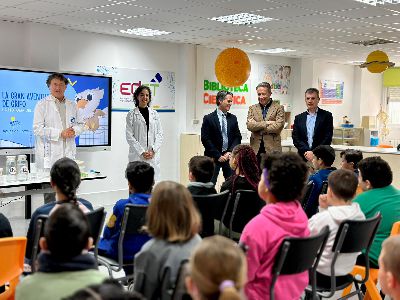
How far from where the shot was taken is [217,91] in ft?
33.4

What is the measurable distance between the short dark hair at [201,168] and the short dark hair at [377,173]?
3.52ft

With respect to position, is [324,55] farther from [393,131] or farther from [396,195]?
[396,195]

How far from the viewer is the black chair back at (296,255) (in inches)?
92.7

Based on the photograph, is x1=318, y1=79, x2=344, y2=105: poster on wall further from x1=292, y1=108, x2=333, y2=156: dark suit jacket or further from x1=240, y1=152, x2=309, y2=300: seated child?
x1=240, y1=152, x2=309, y2=300: seated child

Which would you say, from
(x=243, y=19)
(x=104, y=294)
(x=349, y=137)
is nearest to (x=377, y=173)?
(x=104, y=294)

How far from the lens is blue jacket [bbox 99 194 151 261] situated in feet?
10.3

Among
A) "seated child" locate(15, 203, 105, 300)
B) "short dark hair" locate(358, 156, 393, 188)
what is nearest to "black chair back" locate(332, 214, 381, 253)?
"short dark hair" locate(358, 156, 393, 188)

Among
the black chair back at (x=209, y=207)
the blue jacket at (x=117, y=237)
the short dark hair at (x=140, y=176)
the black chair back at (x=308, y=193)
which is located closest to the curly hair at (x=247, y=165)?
the black chair back at (x=209, y=207)

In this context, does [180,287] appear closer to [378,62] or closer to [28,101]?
[28,101]

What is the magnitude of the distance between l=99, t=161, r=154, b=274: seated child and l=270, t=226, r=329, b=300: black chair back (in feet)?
3.45

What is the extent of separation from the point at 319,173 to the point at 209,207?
144cm

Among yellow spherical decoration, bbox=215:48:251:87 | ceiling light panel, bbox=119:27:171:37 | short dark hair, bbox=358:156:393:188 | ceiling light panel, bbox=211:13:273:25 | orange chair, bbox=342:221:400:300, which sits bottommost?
orange chair, bbox=342:221:400:300

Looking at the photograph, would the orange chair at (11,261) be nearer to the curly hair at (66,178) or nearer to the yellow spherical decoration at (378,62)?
the curly hair at (66,178)

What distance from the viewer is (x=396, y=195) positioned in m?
3.37
